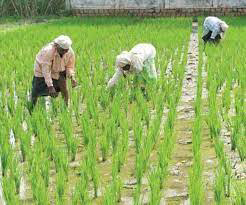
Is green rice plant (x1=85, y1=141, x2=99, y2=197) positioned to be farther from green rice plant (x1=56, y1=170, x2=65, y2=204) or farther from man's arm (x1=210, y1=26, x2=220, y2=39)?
man's arm (x1=210, y1=26, x2=220, y2=39)

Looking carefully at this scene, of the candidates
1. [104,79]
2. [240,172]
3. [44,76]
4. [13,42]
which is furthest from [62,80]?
[13,42]

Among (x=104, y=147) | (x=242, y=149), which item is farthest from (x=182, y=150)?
(x=104, y=147)

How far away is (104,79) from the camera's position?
257 inches

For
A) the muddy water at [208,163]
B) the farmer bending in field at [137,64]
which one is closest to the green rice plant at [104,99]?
the farmer bending in field at [137,64]

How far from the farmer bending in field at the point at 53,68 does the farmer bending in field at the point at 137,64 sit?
45 cm

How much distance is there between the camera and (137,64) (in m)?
5.12

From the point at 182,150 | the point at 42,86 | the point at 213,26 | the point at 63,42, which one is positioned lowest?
the point at 182,150

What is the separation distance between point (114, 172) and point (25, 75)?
3664 millimetres

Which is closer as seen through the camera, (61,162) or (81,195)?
(81,195)

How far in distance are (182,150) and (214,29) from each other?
4.99 meters

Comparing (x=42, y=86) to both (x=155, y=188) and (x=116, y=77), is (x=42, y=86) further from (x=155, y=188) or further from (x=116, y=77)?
(x=155, y=188)

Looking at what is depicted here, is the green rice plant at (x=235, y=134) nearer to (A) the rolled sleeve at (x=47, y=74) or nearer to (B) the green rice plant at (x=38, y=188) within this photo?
(B) the green rice plant at (x=38, y=188)

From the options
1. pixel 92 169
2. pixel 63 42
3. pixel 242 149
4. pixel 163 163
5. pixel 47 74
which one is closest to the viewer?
pixel 92 169

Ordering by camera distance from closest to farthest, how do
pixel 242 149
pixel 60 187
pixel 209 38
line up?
pixel 60 187 → pixel 242 149 → pixel 209 38
